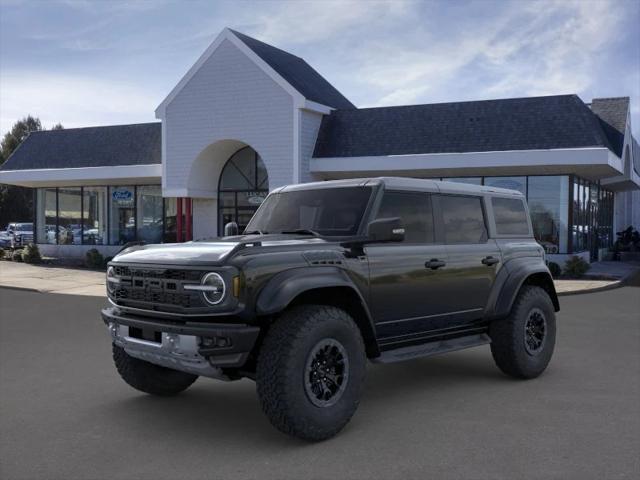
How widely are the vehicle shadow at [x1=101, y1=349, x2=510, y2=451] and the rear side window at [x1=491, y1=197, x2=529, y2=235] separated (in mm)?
1606

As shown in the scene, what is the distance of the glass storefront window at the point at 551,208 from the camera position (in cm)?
2123

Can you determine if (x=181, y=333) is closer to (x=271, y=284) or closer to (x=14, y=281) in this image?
(x=271, y=284)

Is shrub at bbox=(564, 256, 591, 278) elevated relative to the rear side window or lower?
lower

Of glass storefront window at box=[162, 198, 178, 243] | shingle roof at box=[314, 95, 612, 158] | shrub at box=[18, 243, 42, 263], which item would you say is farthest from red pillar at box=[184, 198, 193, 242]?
shrub at box=[18, 243, 42, 263]

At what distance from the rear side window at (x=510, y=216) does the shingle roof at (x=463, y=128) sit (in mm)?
12595

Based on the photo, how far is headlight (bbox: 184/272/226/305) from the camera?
4.74m

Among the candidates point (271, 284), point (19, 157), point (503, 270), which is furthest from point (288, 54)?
point (271, 284)

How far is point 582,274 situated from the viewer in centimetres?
1967

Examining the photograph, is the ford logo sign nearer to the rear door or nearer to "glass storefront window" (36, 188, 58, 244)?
"glass storefront window" (36, 188, 58, 244)

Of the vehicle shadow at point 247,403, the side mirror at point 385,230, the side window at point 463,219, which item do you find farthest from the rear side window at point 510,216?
the side mirror at point 385,230

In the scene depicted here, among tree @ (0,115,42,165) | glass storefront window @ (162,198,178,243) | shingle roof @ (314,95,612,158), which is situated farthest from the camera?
tree @ (0,115,42,165)

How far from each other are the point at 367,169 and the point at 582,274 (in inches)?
288

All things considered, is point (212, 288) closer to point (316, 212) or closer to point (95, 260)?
point (316, 212)

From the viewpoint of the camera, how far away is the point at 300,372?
15.7ft
